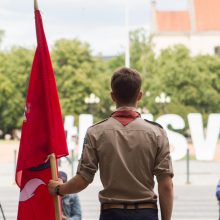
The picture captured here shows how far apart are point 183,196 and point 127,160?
13965mm

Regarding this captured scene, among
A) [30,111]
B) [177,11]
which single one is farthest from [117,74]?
[177,11]

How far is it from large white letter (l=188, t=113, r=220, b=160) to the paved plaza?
106 cm

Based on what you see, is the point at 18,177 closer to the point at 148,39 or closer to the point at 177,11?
the point at 148,39

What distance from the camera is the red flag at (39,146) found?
4629mm

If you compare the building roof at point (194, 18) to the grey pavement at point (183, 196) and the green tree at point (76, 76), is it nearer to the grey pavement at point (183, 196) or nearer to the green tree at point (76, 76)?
the green tree at point (76, 76)

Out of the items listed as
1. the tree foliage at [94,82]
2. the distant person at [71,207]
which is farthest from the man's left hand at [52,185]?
the tree foliage at [94,82]

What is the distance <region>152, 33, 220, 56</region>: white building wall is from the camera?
345 ft

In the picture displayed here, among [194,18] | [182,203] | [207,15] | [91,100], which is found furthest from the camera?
[194,18]

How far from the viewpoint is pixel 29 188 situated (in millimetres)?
4660

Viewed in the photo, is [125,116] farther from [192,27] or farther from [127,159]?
[192,27]

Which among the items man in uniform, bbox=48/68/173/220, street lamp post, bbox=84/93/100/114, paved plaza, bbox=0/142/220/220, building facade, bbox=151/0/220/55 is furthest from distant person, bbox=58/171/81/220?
building facade, bbox=151/0/220/55

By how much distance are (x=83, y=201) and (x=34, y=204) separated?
12.2m

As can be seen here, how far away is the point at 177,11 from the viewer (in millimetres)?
115000

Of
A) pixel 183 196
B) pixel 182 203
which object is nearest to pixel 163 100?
pixel 183 196
